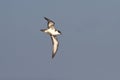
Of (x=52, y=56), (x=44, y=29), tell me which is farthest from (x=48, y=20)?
(x=52, y=56)

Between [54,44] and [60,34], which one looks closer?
[60,34]

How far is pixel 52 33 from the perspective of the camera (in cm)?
3684

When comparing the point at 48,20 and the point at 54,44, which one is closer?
the point at 48,20

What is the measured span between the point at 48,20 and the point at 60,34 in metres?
2.67

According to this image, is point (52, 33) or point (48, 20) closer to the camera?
point (48, 20)

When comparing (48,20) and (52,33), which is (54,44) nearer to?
(52,33)

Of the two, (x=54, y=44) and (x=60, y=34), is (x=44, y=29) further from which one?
(x=54, y=44)

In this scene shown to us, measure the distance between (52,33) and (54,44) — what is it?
15.6 ft

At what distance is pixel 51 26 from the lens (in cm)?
3638

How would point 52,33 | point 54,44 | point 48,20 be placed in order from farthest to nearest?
1. point 54,44
2. point 52,33
3. point 48,20

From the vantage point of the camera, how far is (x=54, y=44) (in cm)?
4147

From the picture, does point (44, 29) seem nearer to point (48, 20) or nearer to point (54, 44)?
point (48, 20)

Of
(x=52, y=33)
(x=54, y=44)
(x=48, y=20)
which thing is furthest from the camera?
(x=54, y=44)

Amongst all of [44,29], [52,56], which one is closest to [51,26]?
[44,29]
